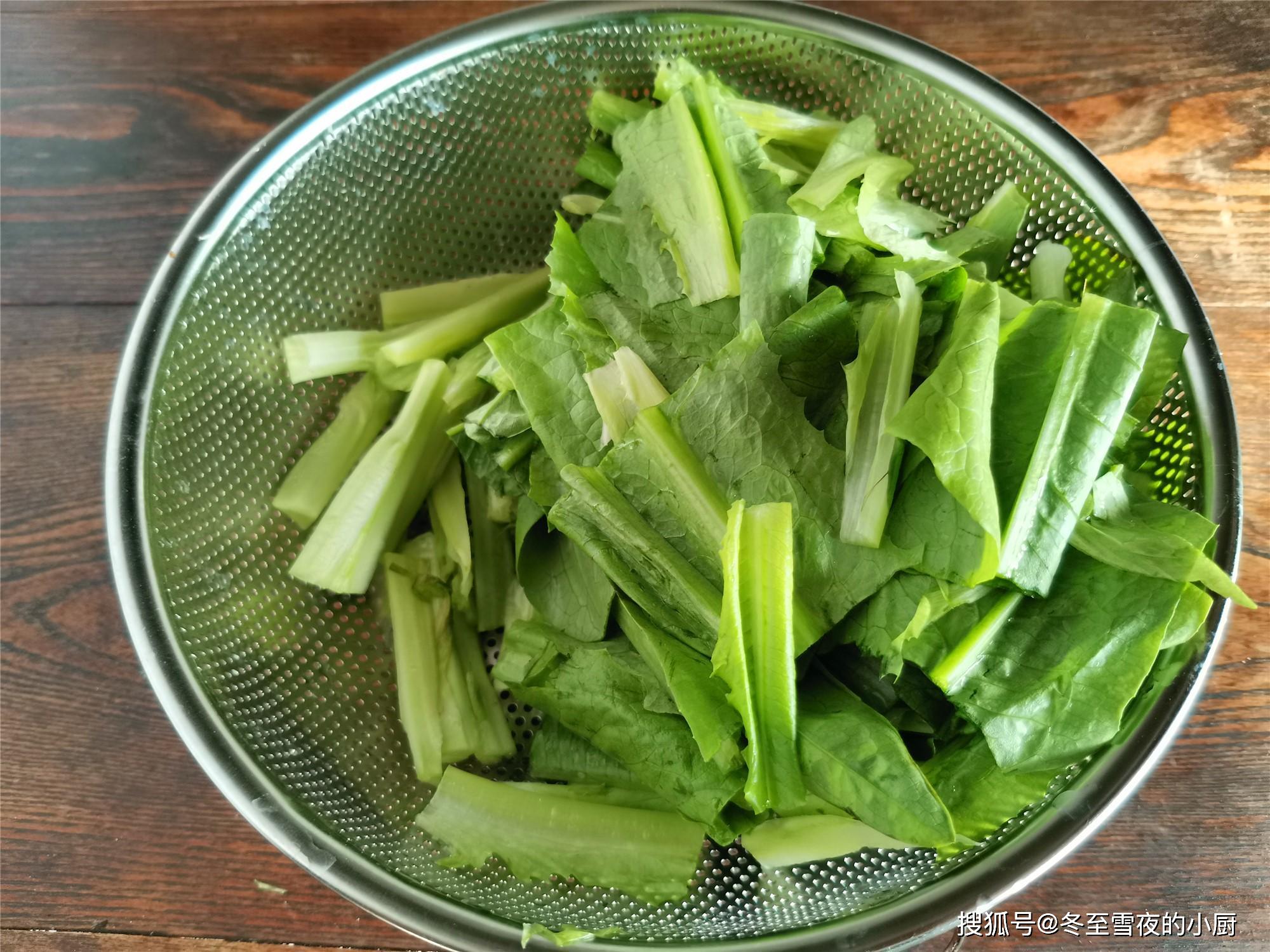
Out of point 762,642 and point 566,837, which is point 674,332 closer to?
point 762,642

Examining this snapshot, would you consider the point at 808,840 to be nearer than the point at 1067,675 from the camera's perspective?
No

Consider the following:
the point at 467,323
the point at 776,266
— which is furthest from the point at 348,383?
the point at 776,266

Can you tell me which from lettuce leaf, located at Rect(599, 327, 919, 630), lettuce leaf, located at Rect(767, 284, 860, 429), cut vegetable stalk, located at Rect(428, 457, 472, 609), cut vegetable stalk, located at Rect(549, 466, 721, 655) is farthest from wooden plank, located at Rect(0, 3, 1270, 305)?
cut vegetable stalk, located at Rect(549, 466, 721, 655)

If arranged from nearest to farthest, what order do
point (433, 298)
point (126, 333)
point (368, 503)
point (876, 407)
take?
point (876, 407)
point (368, 503)
point (433, 298)
point (126, 333)

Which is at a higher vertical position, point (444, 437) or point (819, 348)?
point (819, 348)

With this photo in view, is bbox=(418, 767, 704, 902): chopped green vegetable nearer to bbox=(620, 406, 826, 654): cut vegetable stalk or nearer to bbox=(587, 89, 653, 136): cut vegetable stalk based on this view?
bbox=(620, 406, 826, 654): cut vegetable stalk

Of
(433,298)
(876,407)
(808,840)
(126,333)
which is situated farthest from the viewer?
(126,333)

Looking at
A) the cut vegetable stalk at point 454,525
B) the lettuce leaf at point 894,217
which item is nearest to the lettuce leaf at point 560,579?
the cut vegetable stalk at point 454,525
